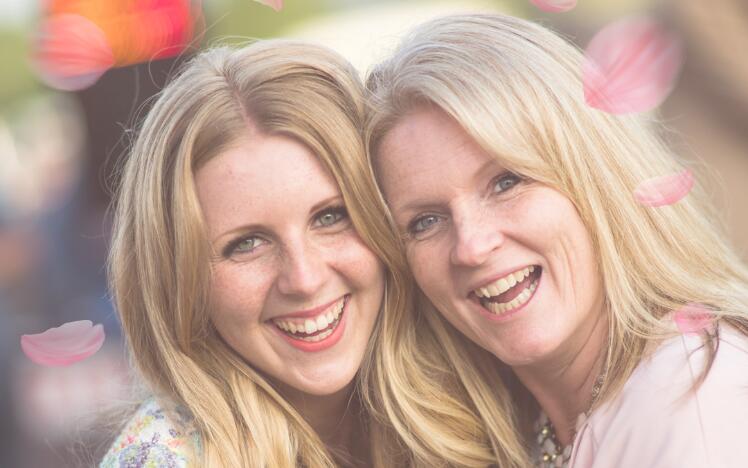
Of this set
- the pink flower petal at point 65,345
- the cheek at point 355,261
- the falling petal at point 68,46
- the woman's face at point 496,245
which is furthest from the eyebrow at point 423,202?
the falling petal at point 68,46

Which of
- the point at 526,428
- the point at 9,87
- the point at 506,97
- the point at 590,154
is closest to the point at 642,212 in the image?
the point at 590,154

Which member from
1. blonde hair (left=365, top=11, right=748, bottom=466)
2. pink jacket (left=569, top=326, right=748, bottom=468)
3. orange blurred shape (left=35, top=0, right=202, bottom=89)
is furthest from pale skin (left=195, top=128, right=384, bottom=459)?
orange blurred shape (left=35, top=0, right=202, bottom=89)

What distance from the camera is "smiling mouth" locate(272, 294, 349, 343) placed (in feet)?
9.02

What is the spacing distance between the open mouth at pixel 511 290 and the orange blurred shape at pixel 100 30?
340cm

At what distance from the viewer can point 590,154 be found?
260 cm

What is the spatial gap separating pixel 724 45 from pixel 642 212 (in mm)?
1691

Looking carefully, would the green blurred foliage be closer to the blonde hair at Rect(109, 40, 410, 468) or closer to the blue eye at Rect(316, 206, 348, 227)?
the blonde hair at Rect(109, 40, 410, 468)

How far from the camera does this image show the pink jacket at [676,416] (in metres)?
2.23

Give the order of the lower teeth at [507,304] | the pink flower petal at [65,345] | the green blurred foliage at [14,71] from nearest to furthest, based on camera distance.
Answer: the lower teeth at [507,304] → the pink flower petal at [65,345] → the green blurred foliage at [14,71]

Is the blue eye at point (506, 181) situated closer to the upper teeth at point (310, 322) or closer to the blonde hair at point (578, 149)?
the blonde hair at point (578, 149)

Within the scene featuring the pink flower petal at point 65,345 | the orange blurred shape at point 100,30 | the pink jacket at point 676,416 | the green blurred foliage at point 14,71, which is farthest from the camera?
the green blurred foliage at point 14,71

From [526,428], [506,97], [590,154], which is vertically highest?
[506,97]

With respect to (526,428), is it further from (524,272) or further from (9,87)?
(9,87)

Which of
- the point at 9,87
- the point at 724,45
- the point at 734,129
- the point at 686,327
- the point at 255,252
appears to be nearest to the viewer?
the point at 686,327
